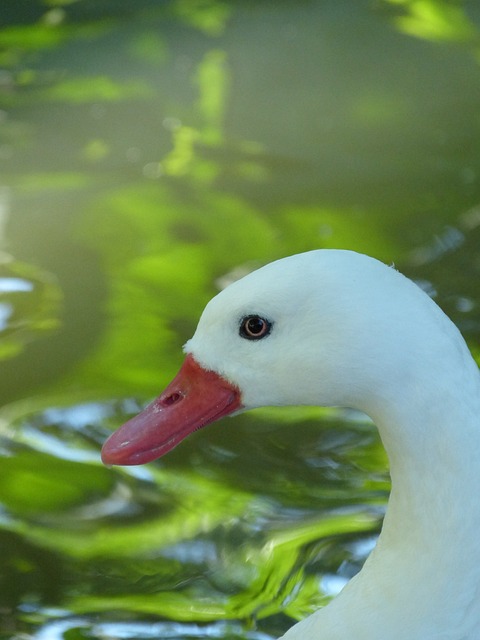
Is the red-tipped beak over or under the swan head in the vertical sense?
under

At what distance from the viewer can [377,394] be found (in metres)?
1.89

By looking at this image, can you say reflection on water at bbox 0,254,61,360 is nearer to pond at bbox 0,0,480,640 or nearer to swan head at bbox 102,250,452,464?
pond at bbox 0,0,480,640

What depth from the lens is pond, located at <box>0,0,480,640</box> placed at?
2.90m

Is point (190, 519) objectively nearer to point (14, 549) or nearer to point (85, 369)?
point (14, 549)

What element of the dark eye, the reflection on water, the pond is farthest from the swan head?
the reflection on water

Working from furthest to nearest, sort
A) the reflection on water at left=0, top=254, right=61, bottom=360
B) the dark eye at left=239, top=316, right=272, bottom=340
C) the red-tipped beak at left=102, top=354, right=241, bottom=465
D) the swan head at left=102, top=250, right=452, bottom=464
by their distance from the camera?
1. the reflection on water at left=0, top=254, right=61, bottom=360
2. the red-tipped beak at left=102, top=354, right=241, bottom=465
3. the dark eye at left=239, top=316, right=272, bottom=340
4. the swan head at left=102, top=250, right=452, bottom=464

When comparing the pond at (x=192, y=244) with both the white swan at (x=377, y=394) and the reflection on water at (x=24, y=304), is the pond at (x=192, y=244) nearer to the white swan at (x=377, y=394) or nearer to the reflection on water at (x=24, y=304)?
the reflection on water at (x=24, y=304)

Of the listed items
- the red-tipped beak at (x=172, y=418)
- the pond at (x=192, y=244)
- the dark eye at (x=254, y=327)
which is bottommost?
the pond at (x=192, y=244)

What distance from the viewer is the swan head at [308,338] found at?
186cm

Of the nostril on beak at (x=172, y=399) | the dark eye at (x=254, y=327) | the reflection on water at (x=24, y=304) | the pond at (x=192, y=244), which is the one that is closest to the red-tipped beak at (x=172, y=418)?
the nostril on beak at (x=172, y=399)

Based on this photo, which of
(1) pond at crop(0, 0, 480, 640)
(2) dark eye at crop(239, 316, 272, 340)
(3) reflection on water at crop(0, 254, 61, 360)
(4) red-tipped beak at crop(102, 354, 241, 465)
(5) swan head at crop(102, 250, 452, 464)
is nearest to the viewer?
(5) swan head at crop(102, 250, 452, 464)

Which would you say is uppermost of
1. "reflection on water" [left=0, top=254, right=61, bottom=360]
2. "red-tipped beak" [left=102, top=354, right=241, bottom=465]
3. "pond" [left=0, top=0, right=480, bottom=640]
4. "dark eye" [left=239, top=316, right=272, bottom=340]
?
"dark eye" [left=239, top=316, right=272, bottom=340]

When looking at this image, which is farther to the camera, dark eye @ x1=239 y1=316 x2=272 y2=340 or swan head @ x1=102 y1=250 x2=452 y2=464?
dark eye @ x1=239 y1=316 x2=272 y2=340

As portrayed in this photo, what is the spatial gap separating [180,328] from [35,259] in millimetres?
673
